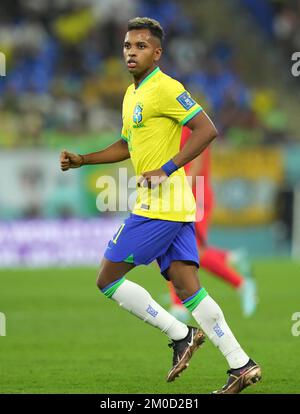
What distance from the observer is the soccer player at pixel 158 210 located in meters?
6.57

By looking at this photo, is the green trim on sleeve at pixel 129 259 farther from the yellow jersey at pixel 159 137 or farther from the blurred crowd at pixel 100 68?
the blurred crowd at pixel 100 68

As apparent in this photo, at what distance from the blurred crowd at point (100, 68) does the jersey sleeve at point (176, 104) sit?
1490cm

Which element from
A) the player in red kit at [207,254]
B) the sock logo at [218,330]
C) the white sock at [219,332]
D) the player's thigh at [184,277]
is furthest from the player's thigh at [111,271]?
the player in red kit at [207,254]

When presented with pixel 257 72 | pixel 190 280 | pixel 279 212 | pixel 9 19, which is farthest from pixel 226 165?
pixel 190 280

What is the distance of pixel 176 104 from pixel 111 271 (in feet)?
3.74

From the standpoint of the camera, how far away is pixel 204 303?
6.62 metres

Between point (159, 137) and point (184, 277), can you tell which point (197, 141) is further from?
point (184, 277)

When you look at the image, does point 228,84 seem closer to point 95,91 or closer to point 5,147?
point 95,91

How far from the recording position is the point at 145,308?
6.84 metres

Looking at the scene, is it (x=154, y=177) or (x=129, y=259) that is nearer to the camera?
(x=154, y=177)

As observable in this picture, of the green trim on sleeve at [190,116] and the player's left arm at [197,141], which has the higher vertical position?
the green trim on sleeve at [190,116]

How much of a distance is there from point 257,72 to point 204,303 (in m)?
19.0

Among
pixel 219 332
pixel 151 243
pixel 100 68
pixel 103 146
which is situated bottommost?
pixel 219 332

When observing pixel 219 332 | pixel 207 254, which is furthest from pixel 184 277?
pixel 207 254
